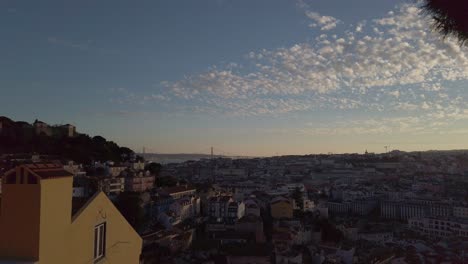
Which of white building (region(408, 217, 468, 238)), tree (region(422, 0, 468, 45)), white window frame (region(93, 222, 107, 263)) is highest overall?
tree (region(422, 0, 468, 45))

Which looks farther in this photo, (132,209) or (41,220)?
(132,209)

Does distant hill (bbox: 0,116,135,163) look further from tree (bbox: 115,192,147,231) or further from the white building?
the white building

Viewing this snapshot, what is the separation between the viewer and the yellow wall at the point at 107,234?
2475mm

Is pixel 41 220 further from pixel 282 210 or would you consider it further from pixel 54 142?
pixel 54 142

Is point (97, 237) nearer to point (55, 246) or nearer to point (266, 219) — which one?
point (55, 246)

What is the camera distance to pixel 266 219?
33.4 metres

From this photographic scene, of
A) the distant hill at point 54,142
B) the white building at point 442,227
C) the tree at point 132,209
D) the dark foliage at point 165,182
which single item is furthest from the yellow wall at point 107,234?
Answer: the dark foliage at point 165,182

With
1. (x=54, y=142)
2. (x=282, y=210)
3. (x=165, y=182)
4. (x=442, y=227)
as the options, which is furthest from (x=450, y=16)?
(x=54, y=142)

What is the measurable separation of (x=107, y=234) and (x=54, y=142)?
1624 inches

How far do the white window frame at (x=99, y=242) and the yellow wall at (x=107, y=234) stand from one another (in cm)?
3

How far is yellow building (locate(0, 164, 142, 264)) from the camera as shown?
1.99m

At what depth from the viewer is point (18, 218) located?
2.00 metres

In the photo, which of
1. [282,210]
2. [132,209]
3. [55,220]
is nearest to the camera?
[55,220]

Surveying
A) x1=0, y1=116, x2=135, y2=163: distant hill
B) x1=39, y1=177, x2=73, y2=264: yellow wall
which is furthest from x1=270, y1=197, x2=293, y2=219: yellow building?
x1=39, y1=177, x2=73, y2=264: yellow wall
